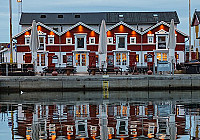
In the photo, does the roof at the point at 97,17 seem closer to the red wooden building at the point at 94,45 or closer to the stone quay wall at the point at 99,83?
the red wooden building at the point at 94,45

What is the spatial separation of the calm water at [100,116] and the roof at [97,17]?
1254 inches

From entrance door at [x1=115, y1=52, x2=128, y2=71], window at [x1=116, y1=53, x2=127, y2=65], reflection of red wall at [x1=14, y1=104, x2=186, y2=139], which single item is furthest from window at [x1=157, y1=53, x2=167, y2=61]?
reflection of red wall at [x1=14, y1=104, x2=186, y2=139]

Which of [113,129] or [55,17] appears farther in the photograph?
[55,17]

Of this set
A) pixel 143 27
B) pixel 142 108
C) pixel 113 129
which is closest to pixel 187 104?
pixel 142 108

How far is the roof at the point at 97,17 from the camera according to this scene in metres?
56.3

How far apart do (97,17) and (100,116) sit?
4266cm

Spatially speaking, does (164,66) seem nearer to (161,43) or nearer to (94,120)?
(94,120)

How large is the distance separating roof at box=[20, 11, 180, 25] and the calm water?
31.8 m

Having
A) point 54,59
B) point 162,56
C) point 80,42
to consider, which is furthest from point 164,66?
point 54,59

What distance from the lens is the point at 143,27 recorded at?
57.9m

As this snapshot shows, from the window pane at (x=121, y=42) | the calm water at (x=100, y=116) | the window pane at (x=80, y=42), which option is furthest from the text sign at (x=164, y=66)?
the window pane at (x=80, y=42)

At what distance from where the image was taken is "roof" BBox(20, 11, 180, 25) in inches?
2215

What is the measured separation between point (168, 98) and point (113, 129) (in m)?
10.9

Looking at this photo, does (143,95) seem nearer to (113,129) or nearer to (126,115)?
(126,115)
